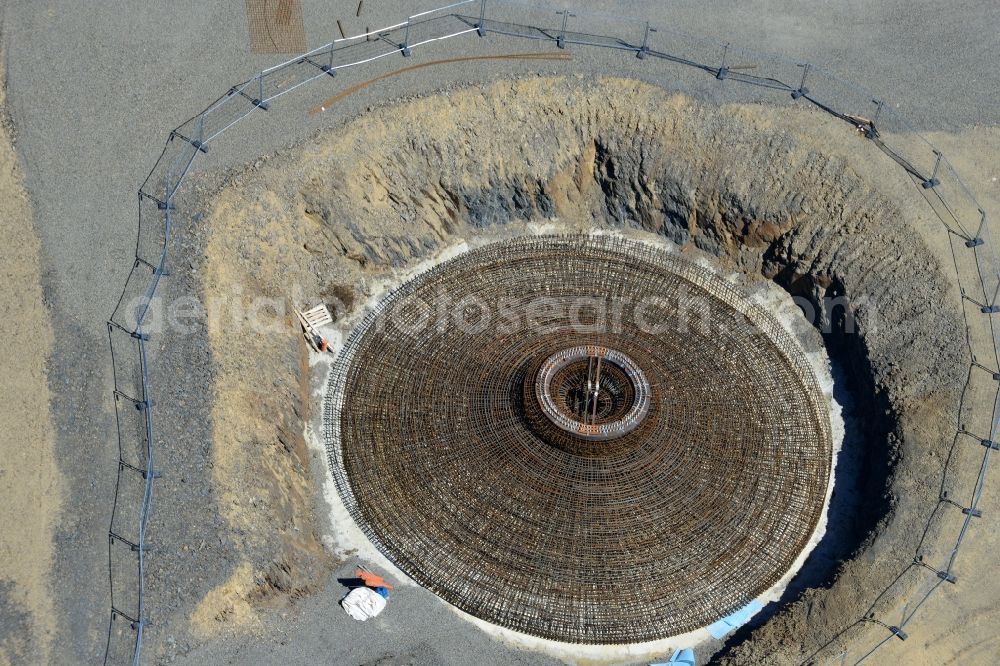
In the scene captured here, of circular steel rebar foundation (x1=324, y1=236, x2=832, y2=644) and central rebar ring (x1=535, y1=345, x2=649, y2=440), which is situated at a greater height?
central rebar ring (x1=535, y1=345, x2=649, y2=440)

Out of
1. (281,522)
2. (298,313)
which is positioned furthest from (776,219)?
(281,522)

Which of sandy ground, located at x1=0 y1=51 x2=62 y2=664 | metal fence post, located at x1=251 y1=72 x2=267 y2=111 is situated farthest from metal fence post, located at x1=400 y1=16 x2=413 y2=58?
sandy ground, located at x1=0 y1=51 x2=62 y2=664

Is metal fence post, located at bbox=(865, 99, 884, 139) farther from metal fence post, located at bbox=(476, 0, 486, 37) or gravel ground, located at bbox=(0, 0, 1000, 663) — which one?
metal fence post, located at bbox=(476, 0, 486, 37)

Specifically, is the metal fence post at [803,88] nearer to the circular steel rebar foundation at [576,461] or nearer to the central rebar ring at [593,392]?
the circular steel rebar foundation at [576,461]

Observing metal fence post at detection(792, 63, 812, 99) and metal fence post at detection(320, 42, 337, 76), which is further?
metal fence post at detection(792, 63, 812, 99)

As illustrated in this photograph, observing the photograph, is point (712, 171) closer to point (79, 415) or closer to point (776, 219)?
point (776, 219)

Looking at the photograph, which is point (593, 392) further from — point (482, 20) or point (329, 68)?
point (329, 68)
